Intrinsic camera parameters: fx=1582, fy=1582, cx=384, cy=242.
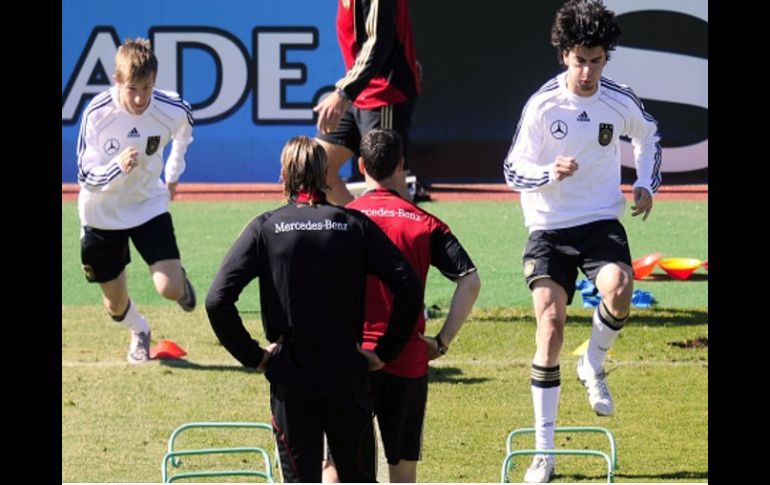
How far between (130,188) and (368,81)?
1.92 meters

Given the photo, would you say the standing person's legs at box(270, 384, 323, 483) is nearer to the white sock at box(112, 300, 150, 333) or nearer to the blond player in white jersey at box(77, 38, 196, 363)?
the blond player in white jersey at box(77, 38, 196, 363)

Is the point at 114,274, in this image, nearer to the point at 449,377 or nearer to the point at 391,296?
the point at 449,377

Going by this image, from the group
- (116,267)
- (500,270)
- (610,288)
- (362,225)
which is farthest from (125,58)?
(500,270)

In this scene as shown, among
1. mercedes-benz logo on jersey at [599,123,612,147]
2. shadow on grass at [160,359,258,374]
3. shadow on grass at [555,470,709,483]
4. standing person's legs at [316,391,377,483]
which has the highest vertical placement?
mercedes-benz logo on jersey at [599,123,612,147]

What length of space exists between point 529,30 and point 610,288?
37.4 feet

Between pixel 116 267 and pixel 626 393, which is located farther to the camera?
pixel 116 267

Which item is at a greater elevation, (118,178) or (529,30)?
(529,30)

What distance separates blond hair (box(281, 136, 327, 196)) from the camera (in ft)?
20.5

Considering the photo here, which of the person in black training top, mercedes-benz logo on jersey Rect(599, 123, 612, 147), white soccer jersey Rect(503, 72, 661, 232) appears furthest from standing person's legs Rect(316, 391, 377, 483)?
mercedes-benz logo on jersey Rect(599, 123, 612, 147)

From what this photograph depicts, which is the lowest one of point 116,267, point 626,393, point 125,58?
point 626,393

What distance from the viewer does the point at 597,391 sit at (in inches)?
344

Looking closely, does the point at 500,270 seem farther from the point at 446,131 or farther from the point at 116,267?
the point at 446,131

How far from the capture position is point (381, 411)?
696 cm

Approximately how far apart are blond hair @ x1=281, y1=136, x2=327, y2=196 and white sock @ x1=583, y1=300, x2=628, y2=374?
2.81 m
